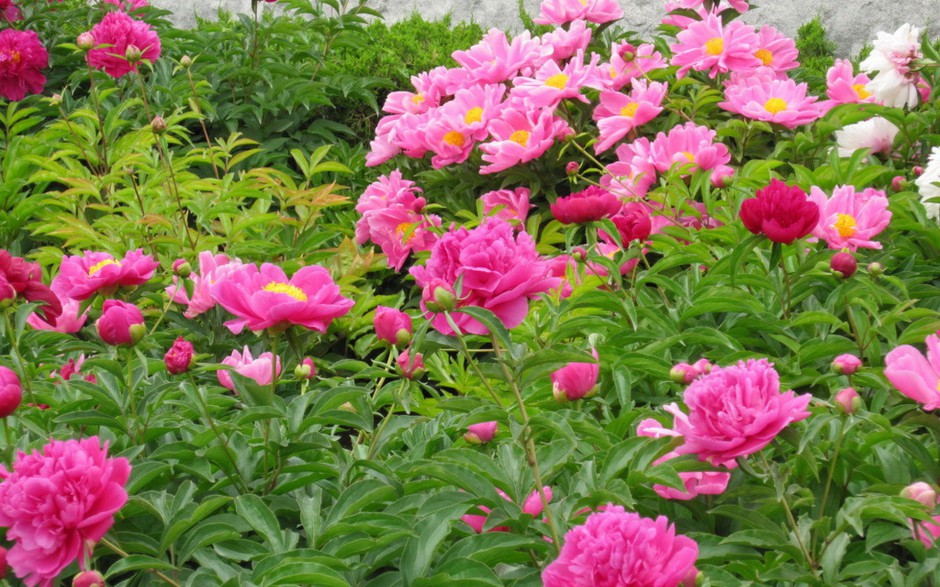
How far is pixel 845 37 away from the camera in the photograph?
16.2 ft

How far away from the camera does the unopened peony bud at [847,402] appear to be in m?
1.12

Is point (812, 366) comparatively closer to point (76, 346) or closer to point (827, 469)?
point (827, 469)

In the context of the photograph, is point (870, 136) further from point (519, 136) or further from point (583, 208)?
point (583, 208)

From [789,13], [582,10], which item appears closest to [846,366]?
[582,10]

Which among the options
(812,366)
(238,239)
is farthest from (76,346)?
(812,366)

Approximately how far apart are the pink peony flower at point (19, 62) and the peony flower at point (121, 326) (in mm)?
2635

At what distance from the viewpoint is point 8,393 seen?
4.25ft

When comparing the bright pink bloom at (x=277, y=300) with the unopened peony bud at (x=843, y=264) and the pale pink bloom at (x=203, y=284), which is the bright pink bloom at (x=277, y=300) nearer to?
the pale pink bloom at (x=203, y=284)

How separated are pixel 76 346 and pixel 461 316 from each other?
860 mm

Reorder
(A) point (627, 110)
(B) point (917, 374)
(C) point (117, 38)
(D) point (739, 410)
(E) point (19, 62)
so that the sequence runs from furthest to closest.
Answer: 1. (E) point (19, 62)
2. (C) point (117, 38)
3. (A) point (627, 110)
4. (B) point (917, 374)
5. (D) point (739, 410)


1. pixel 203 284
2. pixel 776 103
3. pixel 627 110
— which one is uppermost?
pixel 776 103

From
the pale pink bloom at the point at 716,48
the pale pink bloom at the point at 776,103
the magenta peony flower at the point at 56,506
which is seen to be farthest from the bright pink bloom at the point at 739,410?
the pale pink bloom at the point at 716,48

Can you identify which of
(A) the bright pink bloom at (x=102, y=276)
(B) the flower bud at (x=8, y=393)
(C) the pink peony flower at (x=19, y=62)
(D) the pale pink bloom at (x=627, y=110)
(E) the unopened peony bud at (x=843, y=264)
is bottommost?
(C) the pink peony flower at (x=19, y=62)

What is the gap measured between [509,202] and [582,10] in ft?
2.62
